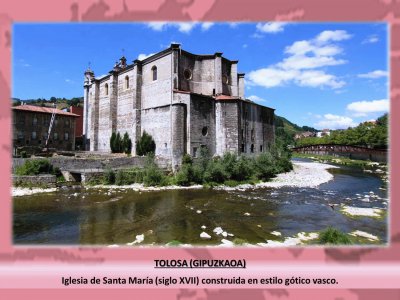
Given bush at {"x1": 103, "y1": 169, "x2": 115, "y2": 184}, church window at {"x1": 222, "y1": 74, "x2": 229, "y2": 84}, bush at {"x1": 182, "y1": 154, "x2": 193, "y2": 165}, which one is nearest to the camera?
bush at {"x1": 103, "y1": 169, "x2": 115, "y2": 184}

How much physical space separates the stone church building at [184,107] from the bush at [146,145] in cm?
68

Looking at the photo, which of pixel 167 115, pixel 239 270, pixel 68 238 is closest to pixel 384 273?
pixel 239 270

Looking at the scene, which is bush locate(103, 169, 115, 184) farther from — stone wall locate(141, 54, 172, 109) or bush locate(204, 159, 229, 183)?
stone wall locate(141, 54, 172, 109)

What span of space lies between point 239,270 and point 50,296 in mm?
1738

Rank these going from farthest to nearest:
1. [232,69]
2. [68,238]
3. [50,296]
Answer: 1. [232,69]
2. [68,238]
3. [50,296]

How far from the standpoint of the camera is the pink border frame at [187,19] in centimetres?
257

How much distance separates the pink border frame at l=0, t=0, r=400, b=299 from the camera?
2.57m

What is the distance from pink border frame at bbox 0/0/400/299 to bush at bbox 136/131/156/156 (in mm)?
23538

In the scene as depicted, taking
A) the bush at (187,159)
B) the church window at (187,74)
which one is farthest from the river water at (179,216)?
the church window at (187,74)

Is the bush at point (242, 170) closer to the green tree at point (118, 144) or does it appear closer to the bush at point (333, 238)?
the bush at point (333, 238)

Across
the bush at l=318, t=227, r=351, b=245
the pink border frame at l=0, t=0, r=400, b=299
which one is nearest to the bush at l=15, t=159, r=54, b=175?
the pink border frame at l=0, t=0, r=400, b=299

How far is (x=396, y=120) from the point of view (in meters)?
2.79

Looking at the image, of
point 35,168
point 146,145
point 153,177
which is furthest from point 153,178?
point 35,168

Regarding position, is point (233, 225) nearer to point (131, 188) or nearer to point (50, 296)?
point (50, 296)
